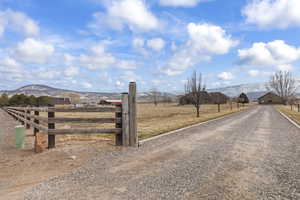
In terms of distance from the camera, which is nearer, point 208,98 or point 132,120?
point 132,120

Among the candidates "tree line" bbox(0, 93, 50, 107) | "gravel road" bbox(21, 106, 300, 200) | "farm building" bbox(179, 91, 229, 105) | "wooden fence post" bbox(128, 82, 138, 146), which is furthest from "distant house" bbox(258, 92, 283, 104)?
"gravel road" bbox(21, 106, 300, 200)

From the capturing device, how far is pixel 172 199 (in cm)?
311

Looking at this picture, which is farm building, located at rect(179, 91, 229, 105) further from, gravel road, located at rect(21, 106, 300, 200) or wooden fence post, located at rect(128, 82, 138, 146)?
gravel road, located at rect(21, 106, 300, 200)

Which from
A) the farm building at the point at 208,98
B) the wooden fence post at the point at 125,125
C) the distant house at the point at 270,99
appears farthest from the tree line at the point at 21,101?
the distant house at the point at 270,99

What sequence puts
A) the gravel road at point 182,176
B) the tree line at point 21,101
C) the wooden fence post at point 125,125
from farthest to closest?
the tree line at point 21,101, the wooden fence post at point 125,125, the gravel road at point 182,176

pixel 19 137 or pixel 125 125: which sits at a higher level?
pixel 125 125

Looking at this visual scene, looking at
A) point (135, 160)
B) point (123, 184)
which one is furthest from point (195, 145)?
point (123, 184)

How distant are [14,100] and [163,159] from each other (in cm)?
7114

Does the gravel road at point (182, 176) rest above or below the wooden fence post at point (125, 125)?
below

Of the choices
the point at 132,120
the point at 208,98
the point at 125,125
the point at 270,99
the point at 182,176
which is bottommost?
the point at 182,176

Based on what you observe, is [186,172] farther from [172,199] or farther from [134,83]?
[134,83]

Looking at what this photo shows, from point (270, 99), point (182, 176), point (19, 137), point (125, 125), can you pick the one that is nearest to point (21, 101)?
point (19, 137)

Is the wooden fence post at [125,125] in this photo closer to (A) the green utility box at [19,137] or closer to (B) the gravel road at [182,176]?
(B) the gravel road at [182,176]

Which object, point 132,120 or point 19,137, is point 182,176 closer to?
point 132,120
